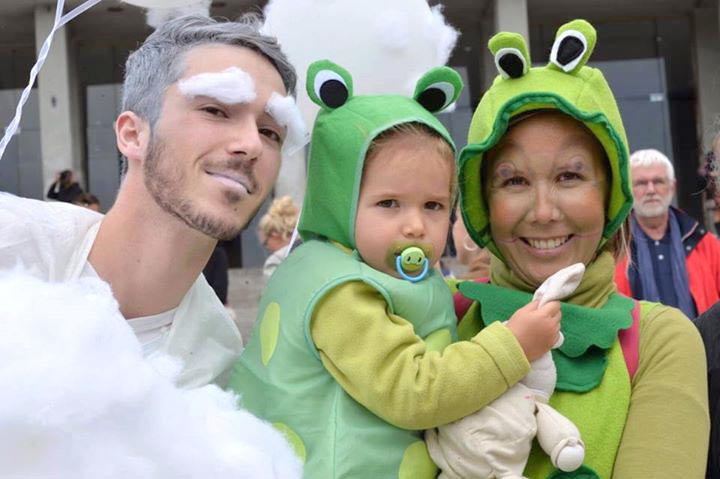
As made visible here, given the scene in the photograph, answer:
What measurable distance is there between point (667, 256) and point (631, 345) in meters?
3.21

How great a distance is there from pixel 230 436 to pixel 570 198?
0.90 meters

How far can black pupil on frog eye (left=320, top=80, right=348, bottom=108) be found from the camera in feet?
6.63

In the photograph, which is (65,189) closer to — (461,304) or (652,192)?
(652,192)

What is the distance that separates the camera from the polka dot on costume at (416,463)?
69.6 inches

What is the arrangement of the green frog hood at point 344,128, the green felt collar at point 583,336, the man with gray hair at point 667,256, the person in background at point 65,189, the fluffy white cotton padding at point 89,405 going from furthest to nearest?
the person in background at point 65,189
the man with gray hair at point 667,256
the green frog hood at point 344,128
the green felt collar at point 583,336
the fluffy white cotton padding at point 89,405

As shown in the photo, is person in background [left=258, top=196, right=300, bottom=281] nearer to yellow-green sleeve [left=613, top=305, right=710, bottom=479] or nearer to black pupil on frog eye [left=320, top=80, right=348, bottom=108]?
black pupil on frog eye [left=320, top=80, right=348, bottom=108]

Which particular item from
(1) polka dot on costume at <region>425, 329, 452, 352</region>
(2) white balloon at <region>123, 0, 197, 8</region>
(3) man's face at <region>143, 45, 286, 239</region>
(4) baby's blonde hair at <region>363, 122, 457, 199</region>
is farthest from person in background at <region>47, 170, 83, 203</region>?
(1) polka dot on costume at <region>425, 329, 452, 352</region>

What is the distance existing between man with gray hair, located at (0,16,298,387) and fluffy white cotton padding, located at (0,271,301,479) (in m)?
0.58

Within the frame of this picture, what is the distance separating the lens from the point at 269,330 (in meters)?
1.94

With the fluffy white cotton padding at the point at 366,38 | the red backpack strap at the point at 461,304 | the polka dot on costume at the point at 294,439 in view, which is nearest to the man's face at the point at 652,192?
the fluffy white cotton padding at the point at 366,38

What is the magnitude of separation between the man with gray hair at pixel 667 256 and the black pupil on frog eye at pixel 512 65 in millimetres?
2709

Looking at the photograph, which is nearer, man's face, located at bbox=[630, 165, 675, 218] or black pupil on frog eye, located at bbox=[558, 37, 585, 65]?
black pupil on frog eye, located at bbox=[558, 37, 585, 65]

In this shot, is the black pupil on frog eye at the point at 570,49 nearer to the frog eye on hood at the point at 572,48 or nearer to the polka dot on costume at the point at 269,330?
the frog eye on hood at the point at 572,48

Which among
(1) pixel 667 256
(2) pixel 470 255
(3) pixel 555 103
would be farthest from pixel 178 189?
(1) pixel 667 256
